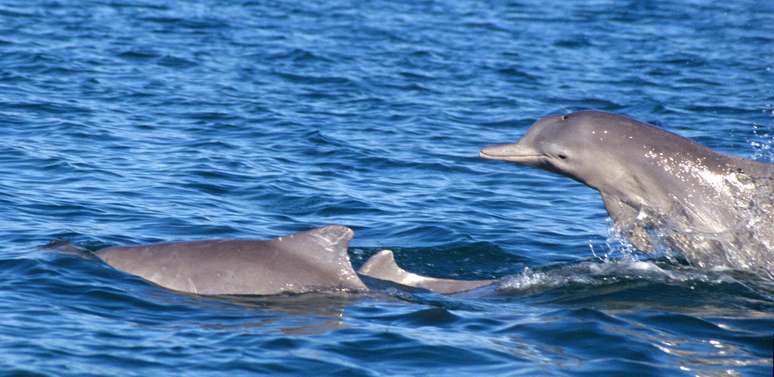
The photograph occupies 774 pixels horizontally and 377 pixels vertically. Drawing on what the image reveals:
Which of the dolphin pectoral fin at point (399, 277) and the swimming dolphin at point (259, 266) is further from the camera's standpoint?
the dolphin pectoral fin at point (399, 277)

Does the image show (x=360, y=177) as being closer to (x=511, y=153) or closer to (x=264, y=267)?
(x=511, y=153)

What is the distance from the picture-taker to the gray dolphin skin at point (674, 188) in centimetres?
1220

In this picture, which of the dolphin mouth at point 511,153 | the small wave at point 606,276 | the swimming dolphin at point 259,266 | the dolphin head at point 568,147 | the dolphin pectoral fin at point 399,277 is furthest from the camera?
the dolphin mouth at point 511,153

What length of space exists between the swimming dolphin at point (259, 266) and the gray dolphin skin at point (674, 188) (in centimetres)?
268

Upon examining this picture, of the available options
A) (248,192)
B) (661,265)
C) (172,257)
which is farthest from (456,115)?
(172,257)

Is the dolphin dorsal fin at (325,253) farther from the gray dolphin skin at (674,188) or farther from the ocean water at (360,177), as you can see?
the gray dolphin skin at (674,188)

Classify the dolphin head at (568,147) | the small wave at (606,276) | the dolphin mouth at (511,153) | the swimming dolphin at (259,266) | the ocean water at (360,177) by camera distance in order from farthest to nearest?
A: 1. the dolphin mouth at (511,153)
2. the dolphin head at (568,147)
3. the small wave at (606,276)
4. the swimming dolphin at (259,266)
5. the ocean water at (360,177)

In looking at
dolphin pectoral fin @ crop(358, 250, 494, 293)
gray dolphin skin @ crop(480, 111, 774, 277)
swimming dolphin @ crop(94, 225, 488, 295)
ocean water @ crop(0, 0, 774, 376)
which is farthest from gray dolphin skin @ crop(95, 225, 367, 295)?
gray dolphin skin @ crop(480, 111, 774, 277)

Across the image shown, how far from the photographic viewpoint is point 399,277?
11.9 m

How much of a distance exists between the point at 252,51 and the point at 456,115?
602 cm

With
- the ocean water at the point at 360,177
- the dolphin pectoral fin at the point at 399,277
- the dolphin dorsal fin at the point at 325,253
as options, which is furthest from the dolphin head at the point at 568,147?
the dolphin dorsal fin at the point at 325,253

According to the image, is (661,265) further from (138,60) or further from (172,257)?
(138,60)

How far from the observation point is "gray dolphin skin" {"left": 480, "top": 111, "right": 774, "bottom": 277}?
1220 cm

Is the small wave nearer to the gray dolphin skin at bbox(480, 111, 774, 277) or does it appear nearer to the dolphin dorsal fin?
the gray dolphin skin at bbox(480, 111, 774, 277)
